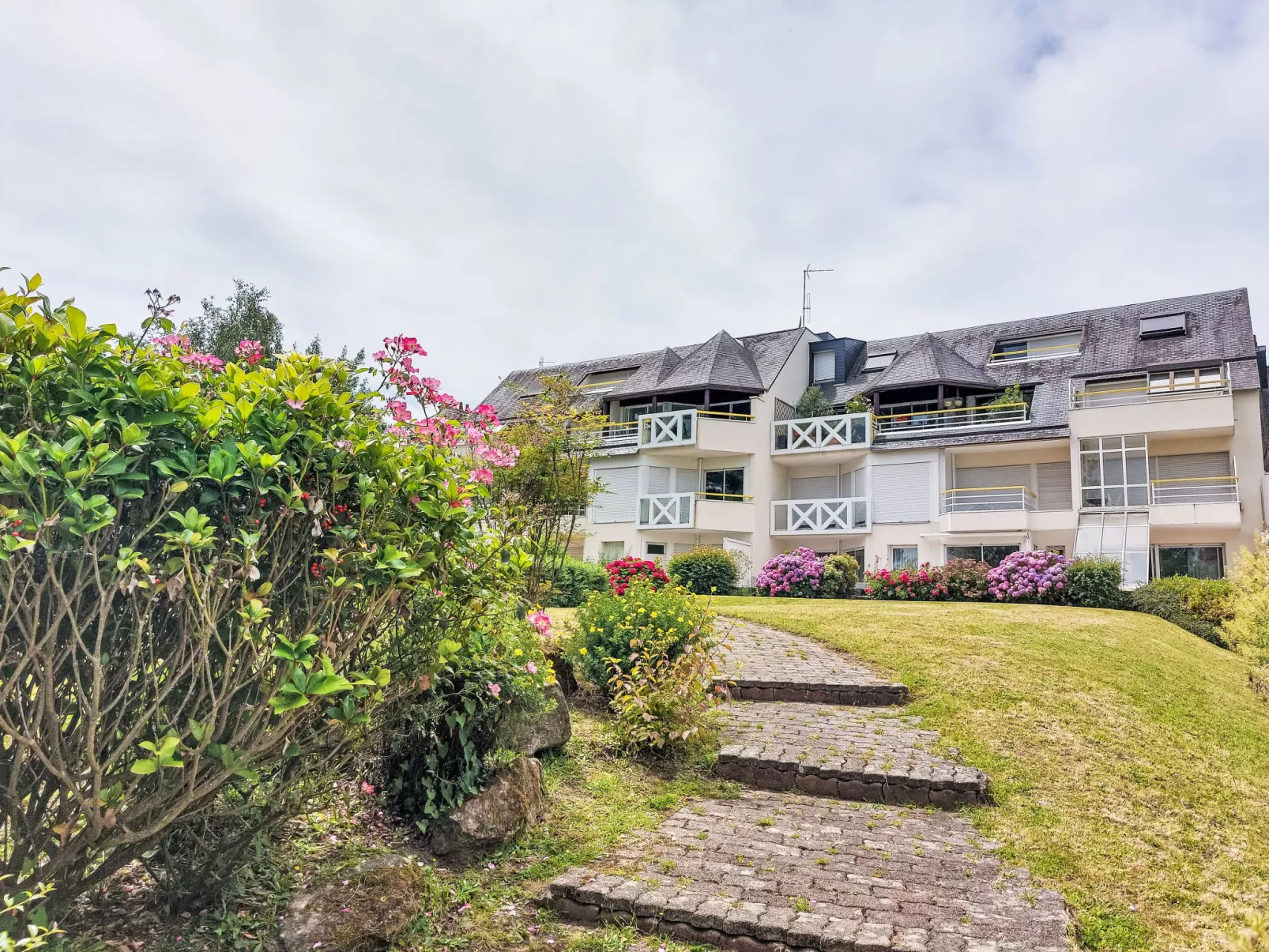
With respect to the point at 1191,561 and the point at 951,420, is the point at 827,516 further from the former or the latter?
the point at 1191,561

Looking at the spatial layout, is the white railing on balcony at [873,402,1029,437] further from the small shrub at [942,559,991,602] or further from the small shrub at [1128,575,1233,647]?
the small shrub at [1128,575,1233,647]

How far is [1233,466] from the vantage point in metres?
22.5

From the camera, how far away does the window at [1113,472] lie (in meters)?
22.7

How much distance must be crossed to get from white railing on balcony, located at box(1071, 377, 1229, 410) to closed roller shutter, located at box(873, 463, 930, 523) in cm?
493

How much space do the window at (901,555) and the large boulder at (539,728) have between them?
20.6 m

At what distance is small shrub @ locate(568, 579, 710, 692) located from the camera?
26.3 ft

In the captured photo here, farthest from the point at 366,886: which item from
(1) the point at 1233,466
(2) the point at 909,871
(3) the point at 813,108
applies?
(1) the point at 1233,466

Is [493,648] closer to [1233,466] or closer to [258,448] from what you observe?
[258,448]

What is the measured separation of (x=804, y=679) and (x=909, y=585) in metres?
12.8

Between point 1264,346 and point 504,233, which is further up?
point 1264,346

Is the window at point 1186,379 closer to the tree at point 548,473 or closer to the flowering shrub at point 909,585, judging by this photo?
the flowering shrub at point 909,585

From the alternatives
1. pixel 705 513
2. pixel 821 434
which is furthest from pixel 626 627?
pixel 821 434

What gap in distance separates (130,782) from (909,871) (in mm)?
4427

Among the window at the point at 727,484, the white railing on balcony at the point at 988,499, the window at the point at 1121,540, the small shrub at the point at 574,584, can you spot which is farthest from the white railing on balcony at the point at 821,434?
the small shrub at the point at 574,584
